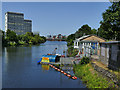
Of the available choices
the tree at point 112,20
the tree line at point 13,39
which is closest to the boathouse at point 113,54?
the tree at point 112,20

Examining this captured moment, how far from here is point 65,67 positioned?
99.7ft

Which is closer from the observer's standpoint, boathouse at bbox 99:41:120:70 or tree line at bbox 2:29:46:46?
boathouse at bbox 99:41:120:70

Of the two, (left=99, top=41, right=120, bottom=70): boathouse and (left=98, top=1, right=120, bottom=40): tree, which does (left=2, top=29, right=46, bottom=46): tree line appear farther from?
(left=99, top=41, right=120, bottom=70): boathouse

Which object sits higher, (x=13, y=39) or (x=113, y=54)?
(x=13, y=39)

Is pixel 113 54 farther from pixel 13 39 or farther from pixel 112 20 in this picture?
pixel 13 39

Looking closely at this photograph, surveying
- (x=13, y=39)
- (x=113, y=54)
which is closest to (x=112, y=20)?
(x=113, y=54)

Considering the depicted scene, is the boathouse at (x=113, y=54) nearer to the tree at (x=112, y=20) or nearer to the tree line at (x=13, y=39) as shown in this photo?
the tree at (x=112, y=20)

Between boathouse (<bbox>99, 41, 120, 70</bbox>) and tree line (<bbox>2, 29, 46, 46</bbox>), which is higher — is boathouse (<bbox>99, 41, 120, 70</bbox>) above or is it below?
below

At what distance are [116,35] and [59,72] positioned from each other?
12.5 metres

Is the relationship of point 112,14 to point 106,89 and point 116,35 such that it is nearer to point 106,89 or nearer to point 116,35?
point 116,35

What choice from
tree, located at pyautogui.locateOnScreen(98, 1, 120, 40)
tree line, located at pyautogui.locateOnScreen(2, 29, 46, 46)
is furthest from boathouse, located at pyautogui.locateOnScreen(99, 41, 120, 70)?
tree line, located at pyautogui.locateOnScreen(2, 29, 46, 46)

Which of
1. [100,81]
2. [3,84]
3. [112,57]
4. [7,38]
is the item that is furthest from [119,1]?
[7,38]

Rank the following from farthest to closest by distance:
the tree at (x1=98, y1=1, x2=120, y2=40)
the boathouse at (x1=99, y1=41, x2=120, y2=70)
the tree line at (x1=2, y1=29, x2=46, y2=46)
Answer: the tree line at (x1=2, y1=29, x2=46, y2=46) < the tree at (x1=98, y1=1, x2=120, y2=40) < the boathouse at (x1=99, y1=41, x2=120, y2=70)

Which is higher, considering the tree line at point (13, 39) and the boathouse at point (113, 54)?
the tree line at point (13, 39)
